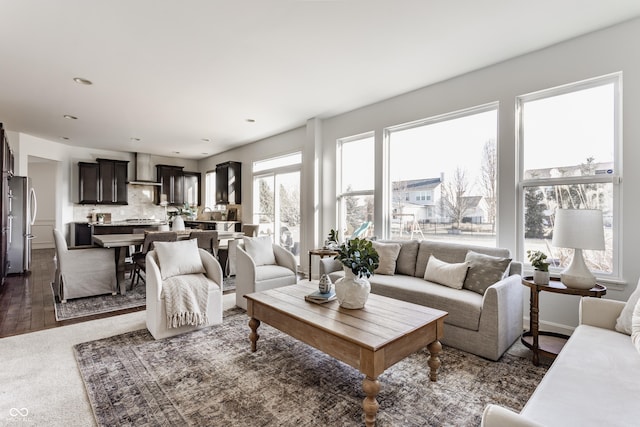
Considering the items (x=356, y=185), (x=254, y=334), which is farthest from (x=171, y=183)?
(x=254, y=334)

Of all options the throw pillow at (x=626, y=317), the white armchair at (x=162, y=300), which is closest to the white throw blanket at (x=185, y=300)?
the white armchair at (x=162, y=300)

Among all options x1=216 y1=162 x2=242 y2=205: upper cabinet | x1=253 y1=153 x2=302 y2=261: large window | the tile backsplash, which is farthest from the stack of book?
the tile backsplash

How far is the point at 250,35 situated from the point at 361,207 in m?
2.95

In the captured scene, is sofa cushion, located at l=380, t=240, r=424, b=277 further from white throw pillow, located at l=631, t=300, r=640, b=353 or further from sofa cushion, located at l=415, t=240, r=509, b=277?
white throw pillow, located at l=631, t=300, r=640, b=353

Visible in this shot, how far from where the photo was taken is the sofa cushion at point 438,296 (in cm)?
260

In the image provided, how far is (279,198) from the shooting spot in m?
6.67

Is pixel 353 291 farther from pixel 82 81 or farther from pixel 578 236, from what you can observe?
pixel 82 81

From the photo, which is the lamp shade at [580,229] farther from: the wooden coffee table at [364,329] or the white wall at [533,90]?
Answer: the wooden coffee table at [364,329]

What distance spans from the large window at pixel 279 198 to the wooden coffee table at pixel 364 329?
362 cm

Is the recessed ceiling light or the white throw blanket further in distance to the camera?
the recessed ceiling light

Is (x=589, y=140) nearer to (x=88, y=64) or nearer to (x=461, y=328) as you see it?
(x=461, y=328)

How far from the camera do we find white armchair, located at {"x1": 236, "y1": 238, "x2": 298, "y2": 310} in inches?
144

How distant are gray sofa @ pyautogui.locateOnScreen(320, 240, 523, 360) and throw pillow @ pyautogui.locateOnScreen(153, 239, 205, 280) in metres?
1.99

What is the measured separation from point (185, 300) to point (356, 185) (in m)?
3.11
